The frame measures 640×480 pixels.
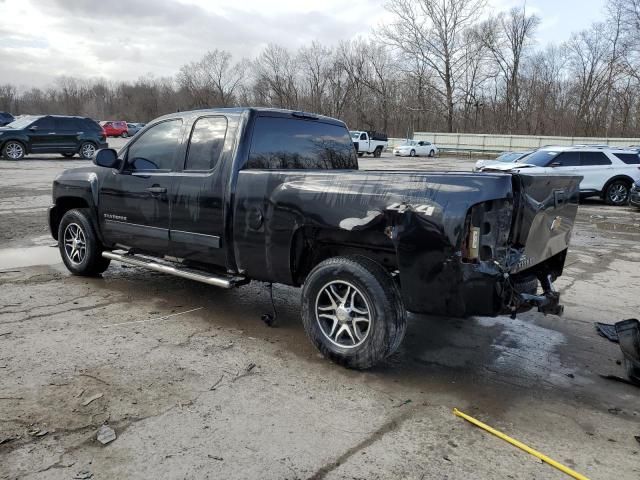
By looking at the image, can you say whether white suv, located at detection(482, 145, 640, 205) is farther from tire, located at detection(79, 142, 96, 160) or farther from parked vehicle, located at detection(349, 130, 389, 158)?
parked vehicle, located at detection(349, 130, 389, 158)

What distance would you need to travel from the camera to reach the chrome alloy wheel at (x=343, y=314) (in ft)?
12.8

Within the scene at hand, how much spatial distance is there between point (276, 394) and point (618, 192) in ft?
50.7

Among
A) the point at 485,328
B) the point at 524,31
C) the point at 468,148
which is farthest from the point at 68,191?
the point at 524,31

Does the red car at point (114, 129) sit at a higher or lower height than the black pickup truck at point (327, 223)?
higher

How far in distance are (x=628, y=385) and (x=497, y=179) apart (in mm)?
1895

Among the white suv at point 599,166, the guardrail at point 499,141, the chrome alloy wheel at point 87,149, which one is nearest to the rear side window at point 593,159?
the white suv at point 599,166

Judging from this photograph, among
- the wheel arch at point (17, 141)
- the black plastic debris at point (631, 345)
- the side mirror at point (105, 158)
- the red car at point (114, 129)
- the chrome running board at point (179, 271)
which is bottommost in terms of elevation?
the black plastic debris at point (631, 345)

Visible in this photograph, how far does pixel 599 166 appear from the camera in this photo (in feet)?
51.0

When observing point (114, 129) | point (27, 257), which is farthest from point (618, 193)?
point (114, 129)

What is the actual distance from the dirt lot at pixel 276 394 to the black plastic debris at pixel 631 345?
145 mm

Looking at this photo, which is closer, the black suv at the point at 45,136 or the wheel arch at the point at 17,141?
the wheel arch at the point at 17,141

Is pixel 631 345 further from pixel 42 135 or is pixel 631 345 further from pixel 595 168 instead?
pixel 42 135

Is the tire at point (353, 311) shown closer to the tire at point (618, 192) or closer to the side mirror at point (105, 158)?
the side mirror at point (105, 158)

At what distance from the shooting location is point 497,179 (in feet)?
11.0
